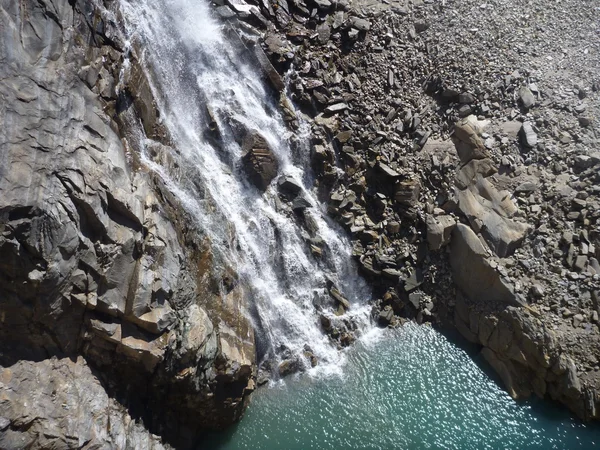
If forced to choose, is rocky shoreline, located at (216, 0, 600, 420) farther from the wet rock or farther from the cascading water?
the wet rock

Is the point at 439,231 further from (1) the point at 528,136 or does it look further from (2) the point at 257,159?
(2) the point at 257,159

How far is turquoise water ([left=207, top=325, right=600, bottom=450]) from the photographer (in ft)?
52.9

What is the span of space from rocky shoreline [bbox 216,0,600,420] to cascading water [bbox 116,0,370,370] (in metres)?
1.00

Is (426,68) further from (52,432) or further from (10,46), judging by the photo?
(52,432)

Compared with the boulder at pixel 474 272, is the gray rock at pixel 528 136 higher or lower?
higher

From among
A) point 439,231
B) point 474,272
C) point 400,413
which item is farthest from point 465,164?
point 400,413

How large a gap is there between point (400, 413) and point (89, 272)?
432 inches

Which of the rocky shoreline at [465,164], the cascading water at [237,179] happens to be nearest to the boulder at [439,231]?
the rocky shoreline at [465,164]

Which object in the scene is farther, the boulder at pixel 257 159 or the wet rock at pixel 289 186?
the wet rock at pixel 289 186

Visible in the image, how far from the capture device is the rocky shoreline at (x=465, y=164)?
18297 millimetres

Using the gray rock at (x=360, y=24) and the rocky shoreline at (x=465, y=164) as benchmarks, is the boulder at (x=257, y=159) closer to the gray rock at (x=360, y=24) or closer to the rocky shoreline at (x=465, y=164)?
the rocky shoreline at (x=465, y=164)

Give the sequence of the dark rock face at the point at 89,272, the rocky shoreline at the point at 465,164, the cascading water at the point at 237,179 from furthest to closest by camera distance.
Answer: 1. the rocky shoreline at the point at 465,164
2. the cascading water at the point at 237,179
3. the dark rock face at the point at 89,272

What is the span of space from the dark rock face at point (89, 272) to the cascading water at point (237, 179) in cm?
157

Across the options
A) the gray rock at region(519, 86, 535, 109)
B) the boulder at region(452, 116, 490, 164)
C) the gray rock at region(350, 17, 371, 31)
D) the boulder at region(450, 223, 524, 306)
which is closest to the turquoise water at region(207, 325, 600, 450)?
the boulder at region(450, 223, 524, 306)
